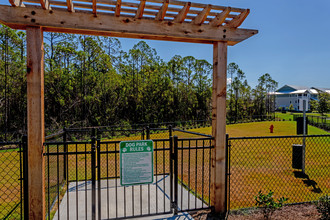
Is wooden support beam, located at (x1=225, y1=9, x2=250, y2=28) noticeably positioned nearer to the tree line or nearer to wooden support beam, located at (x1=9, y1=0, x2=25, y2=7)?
wooden support beam, located at (x1=9, y1=0, x2=25, y2=7)

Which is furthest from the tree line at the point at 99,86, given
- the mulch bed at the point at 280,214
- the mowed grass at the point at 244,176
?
the mulch bed at the point at 280,214

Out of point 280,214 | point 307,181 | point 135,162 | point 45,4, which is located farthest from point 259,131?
point 45,4

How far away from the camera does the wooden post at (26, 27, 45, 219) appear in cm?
284

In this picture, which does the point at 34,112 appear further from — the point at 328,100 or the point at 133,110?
the point at 328,100

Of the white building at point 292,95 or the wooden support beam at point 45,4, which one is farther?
the white building at point 292,95

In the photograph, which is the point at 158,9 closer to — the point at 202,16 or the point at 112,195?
the point at 202,16

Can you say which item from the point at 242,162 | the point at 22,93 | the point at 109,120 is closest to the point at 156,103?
the point at 109,120

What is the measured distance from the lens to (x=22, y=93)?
13602 millimetres

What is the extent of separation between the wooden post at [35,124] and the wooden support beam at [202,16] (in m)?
2.21

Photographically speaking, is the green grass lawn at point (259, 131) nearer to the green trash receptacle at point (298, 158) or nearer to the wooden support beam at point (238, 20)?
the green trash receptacle at point (298, 158)

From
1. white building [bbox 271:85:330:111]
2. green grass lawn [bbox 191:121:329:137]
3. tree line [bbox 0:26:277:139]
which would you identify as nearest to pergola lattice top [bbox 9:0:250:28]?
tree line [bbox 0:26:277:139]

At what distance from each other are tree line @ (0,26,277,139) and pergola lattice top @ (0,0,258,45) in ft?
27.2

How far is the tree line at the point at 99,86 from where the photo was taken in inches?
525

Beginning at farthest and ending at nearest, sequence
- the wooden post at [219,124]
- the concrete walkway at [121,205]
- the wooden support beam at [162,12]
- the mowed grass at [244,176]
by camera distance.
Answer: the mowed grass at [244,176] → the wooden post at [219,124] → the concrete walkway at [121,205] → the wooden support beam at [162,12]
